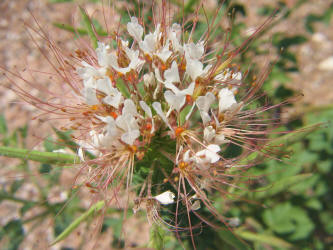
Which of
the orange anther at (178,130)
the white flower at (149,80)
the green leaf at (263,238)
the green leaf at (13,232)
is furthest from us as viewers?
the green leaf at (13,232)

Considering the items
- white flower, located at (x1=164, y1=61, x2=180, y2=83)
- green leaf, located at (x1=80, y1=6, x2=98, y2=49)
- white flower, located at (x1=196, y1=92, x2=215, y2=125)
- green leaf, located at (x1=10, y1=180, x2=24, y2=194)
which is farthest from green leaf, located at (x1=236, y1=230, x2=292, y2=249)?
green leaf, located at (x1=10, y1=180, x2=24, y2=194)

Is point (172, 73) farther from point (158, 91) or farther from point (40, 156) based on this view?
point (40, 156)

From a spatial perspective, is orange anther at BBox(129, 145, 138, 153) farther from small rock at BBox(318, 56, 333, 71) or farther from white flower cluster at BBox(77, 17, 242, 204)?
small rock at BBox(318, 56, 333, 71)

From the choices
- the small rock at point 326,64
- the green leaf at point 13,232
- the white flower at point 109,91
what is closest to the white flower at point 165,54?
the white flower at point 109,91

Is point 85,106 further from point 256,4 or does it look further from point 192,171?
point 256,4

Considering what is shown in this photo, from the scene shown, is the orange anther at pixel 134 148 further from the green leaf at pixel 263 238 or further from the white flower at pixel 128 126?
the green leaf at pixel 263 238

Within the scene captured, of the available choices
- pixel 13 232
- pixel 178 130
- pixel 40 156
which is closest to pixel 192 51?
pixel 178 130
